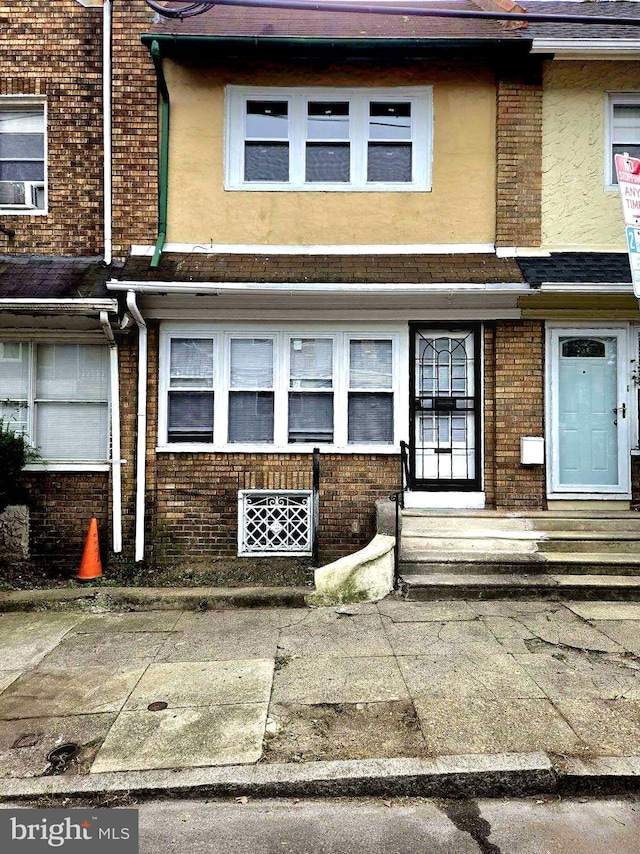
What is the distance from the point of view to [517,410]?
23.7ft

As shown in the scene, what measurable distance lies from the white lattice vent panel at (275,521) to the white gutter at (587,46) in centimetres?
640

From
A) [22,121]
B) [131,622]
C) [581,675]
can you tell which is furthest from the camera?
[22,121]

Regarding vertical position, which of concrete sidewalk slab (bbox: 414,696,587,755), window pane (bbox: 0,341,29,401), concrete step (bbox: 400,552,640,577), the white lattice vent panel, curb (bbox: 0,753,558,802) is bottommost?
curb (bbox: 0,753,558,802)

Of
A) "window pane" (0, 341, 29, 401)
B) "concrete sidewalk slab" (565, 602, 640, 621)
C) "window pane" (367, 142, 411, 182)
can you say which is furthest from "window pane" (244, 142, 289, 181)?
"concrete sidewalk slab" (565, 602, 640, 621)

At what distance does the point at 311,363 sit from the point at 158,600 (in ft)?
11.4

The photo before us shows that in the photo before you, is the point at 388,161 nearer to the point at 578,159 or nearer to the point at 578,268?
the point at 578,159

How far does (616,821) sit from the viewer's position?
116 inches

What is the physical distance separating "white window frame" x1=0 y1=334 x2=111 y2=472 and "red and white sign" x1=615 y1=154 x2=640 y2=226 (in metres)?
6.09

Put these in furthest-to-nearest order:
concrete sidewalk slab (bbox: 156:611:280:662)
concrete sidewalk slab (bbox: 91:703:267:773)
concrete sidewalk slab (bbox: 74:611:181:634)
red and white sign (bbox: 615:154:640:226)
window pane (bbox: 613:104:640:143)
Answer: window pane (bbox: 613:104:640:143) < concrete sidewalk slab (bbox: 74:611:181:634) < red and white sign (bbox: 615:154:640:226) < concrete sidewalk slab (bbox: 156:611:280:662) < concrete sidewalk slab (bbox: 91:703:267:773)

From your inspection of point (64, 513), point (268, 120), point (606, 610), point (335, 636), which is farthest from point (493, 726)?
point (268, 120)

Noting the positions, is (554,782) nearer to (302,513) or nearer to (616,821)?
(616,821)

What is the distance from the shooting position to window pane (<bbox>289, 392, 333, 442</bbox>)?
7.40 m

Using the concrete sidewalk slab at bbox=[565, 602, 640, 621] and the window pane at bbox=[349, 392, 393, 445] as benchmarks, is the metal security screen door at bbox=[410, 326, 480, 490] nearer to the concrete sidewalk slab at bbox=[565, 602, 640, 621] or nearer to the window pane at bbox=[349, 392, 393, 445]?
the window pane at bbox=[349, 392, 393, 445]

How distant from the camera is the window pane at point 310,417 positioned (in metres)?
7.40
